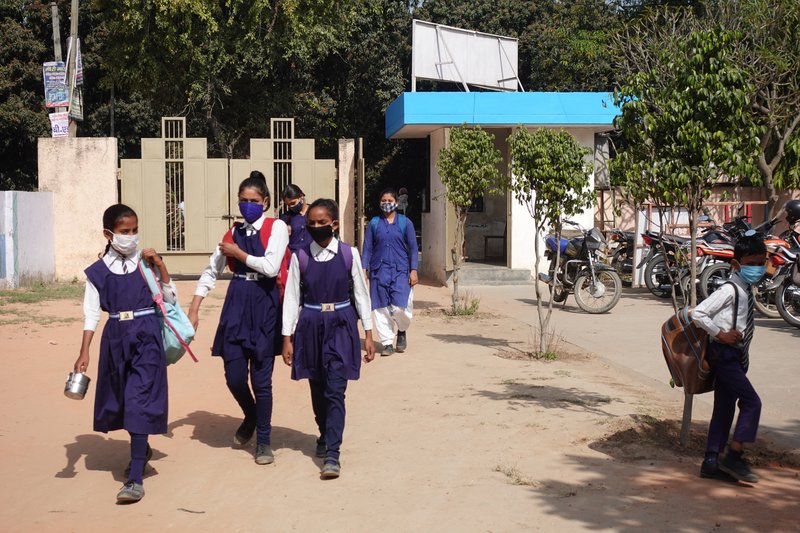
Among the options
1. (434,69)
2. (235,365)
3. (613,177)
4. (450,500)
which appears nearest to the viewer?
(450,500)

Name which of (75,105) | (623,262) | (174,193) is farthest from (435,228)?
(75,105)

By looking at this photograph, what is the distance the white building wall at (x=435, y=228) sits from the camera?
18812 millimetres

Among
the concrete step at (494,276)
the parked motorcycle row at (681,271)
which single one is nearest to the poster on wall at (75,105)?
the concrete step at (494,276)

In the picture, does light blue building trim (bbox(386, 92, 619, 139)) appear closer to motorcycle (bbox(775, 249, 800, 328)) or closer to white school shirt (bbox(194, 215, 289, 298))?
motorcycle (bbox(775, 249, 800, 328))

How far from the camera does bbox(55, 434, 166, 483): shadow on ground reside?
19.5ft

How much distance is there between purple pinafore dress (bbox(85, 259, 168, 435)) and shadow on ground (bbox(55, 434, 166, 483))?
562 mm

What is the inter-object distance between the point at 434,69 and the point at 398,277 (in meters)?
10.8

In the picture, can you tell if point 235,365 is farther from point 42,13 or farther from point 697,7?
point 42,13

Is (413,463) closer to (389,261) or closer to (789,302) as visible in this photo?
(389,261)

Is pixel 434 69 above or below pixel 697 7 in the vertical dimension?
below

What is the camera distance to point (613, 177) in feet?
22.6

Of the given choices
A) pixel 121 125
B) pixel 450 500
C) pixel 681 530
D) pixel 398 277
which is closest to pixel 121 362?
pixel 450 500

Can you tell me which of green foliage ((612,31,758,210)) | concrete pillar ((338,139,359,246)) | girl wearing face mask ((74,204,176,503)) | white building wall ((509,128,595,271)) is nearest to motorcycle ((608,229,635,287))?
white building wall ((509,128,595,271))

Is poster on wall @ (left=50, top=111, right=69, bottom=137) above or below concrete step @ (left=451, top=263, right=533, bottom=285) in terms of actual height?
above
